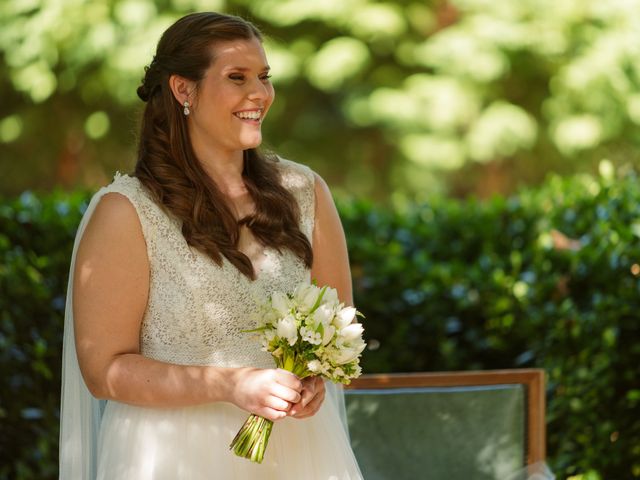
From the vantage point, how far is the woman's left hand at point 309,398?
2.77 metres

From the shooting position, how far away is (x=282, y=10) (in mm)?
12133

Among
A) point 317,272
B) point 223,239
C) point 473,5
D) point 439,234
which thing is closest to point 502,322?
point 439,234

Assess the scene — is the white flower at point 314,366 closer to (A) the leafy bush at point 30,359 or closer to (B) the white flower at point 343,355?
(B) the white flower at point 343,355

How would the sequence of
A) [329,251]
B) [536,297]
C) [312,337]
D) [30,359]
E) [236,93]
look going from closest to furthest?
[312,337], [236,93], [329,251], [536,297], [30,359]

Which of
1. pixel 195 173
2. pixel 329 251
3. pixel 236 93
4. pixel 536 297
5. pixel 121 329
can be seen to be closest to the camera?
pixel 121 329

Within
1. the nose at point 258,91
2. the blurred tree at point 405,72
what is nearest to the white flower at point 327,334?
the nose at point 258,91

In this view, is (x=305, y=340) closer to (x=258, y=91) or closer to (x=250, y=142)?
(x=250, y=142)

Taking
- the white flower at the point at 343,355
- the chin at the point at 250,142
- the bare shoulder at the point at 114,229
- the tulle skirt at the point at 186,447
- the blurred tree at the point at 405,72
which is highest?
the blurred tree at the point at 405,72

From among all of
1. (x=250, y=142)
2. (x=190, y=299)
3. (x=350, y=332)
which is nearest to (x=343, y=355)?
(x=350, y=332)

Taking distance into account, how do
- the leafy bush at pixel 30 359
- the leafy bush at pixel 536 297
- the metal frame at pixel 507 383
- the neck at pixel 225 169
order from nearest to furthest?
1. the neck at pixel 225 169
2. the metal frame at pixel 507 383
3. the leafy bush at pixel 536 297
4. the leafy bush at pixel 30 359

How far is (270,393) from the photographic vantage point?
2.72 m

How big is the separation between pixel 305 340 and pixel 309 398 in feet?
0.55

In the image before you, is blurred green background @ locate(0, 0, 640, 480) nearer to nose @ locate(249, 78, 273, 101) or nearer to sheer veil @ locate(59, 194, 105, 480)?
nose @ locate(249, 78, 273, 101)

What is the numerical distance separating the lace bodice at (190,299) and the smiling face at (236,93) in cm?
28
